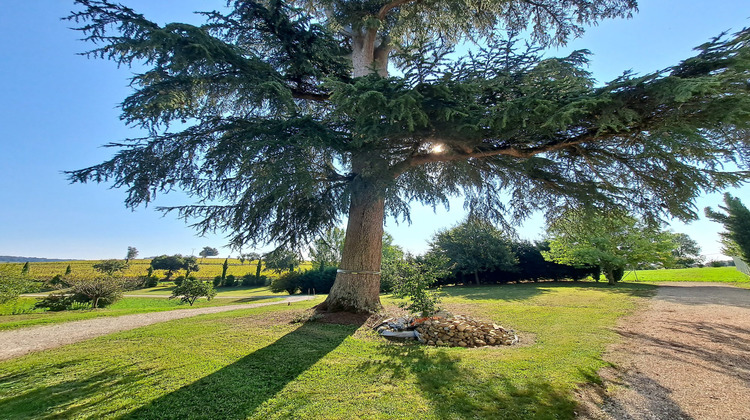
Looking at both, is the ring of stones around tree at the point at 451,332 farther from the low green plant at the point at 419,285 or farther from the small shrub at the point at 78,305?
the small shrub at the point at 78,305

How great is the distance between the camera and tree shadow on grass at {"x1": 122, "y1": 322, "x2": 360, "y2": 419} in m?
2.79

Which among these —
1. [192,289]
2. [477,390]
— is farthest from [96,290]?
[477,390]

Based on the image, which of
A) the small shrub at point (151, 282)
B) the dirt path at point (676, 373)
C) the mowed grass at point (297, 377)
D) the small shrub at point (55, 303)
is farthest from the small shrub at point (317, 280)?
the small shrub at point (151, 282)

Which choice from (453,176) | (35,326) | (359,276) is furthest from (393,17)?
(35,326)

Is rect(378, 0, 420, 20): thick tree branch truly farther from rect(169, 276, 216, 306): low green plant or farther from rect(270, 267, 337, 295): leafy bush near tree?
rect(270, 267, 337, 295): leafy bush near tree

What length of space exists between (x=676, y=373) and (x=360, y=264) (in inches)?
222

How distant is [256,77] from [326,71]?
8.05ft

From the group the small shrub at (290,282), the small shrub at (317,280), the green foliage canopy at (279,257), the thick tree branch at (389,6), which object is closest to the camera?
the green foliage canopy at (279,257)

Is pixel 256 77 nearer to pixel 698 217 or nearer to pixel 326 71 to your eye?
pixel 326 71

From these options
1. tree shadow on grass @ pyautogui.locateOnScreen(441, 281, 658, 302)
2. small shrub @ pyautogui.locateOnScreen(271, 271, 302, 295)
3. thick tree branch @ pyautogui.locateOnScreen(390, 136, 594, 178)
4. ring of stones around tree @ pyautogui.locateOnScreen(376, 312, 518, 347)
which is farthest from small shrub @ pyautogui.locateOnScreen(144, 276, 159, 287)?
thick tree branch @ pyautogui.locateOnScreen(390, 136, 594, 178)

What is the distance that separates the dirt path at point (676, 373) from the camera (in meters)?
2.88

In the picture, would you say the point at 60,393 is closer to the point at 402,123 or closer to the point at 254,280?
the point at 402,123

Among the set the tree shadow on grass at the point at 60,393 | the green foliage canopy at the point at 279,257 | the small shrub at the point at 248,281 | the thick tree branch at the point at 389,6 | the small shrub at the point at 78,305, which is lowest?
the small shrub at the point at 248,281

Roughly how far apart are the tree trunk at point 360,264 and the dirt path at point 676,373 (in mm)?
4765
